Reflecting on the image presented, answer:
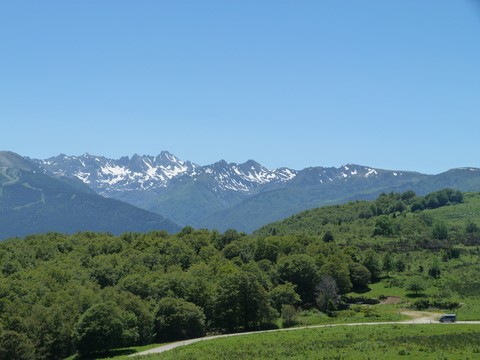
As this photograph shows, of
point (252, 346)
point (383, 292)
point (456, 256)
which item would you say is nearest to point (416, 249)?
point (456, 256)

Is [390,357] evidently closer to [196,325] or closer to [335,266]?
[196,325]

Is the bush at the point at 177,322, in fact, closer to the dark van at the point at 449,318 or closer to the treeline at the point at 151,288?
the treeline at the point at 151,288

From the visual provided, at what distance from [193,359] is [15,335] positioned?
86.2 feet

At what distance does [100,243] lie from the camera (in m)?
138

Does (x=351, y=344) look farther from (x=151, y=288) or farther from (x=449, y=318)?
(x=151, y=288)

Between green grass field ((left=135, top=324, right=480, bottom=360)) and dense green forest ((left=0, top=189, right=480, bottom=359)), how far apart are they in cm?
1320

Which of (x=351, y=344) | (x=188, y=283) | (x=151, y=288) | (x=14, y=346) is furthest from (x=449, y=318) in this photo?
(x=14, y=346)

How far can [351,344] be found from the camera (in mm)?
61625

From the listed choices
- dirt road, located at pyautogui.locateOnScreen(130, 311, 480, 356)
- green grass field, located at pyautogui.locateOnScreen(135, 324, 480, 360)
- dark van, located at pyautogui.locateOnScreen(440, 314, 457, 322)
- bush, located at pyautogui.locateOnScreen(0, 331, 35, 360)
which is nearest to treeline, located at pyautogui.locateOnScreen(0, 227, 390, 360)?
bush, located at pyautogui.locateOnScreen(0, 331, 35, 360)

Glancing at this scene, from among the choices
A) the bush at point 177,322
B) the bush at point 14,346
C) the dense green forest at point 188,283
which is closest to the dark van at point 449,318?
the dense green forest at point 188,283

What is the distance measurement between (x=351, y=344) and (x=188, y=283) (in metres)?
39.9

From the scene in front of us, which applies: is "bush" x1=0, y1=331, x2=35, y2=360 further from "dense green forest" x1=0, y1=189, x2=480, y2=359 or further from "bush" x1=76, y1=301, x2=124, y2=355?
"bush" x1=76, y1=301, x2=124, y2=355

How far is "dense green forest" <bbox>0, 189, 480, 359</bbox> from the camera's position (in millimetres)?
76875

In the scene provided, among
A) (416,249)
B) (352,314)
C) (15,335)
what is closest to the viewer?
(15,335)
